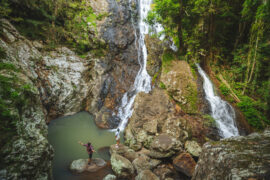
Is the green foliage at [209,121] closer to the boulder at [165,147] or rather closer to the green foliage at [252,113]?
the green foliage at [252,113]

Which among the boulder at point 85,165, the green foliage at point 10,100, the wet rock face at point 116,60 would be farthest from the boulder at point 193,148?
the green foliage at point 10,100

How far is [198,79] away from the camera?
9.00 metres

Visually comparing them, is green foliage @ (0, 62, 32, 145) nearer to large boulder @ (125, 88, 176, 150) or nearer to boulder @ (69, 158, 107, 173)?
boulder @ (69, 158, 107, 173)

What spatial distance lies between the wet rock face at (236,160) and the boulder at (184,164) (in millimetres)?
1906

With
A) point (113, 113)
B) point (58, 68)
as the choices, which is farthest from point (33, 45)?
point (113, 113)

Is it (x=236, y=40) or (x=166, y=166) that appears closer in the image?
(x=166, y=166)

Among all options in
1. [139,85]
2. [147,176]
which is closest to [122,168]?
[147,176]

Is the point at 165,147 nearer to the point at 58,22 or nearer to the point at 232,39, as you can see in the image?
the point at 232,39

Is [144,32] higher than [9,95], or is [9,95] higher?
[144,32]

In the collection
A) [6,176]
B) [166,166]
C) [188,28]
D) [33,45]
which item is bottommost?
[166,166]

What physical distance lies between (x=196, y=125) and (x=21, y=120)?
7.75m

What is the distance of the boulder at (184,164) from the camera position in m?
4.72

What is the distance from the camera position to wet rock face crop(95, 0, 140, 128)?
970 cm

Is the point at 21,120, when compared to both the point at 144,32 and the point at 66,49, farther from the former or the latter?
the point at 144,32
